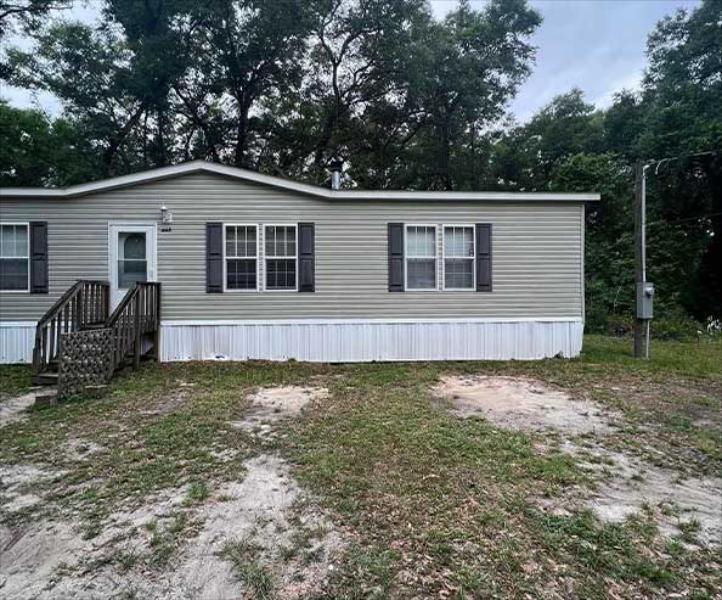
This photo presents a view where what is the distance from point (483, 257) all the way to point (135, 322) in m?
6.07

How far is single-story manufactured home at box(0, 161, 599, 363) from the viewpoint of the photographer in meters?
7.66

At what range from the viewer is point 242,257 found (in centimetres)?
796

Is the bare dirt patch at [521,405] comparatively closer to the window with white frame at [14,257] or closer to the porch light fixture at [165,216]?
the porch light fixture at [165,216]

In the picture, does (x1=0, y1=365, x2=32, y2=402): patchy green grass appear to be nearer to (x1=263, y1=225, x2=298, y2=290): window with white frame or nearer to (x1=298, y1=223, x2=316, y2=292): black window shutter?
(x1=263, y1=225, x2=298, y2=290): window with white frame

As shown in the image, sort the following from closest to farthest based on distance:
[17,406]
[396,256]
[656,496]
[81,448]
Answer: [656,496], [81,448], [17,406], [396,256]

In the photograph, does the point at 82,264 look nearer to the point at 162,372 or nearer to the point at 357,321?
the point at 162,372

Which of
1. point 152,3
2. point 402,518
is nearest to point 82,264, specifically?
point 402,518

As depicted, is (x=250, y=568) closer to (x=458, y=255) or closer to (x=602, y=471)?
(x=602, y=471)

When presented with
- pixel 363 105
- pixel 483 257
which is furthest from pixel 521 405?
pixel 363 105

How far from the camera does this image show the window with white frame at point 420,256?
824 cm

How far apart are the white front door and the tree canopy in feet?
28.7

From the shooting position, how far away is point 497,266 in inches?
326

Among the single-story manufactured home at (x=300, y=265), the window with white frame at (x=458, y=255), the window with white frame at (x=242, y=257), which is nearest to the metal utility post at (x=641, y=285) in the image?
the single-story manufactured home at (x=300, y=265)

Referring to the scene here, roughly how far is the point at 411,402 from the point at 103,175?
48.3 ft
